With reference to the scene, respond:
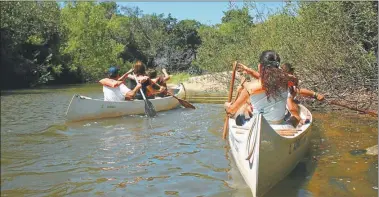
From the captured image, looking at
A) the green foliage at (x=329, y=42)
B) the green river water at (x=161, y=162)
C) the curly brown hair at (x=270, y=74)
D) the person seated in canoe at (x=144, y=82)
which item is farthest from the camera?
the person seated in canoe at (x=144, y=82)

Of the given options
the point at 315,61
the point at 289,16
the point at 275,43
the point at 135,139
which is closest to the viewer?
the point at 135,139

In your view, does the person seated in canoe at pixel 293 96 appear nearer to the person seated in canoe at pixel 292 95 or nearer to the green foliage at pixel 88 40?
the person seated in canoe at pixel 292 95

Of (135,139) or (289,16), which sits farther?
(289,16)

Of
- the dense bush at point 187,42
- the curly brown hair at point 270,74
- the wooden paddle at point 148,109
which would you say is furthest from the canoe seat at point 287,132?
the wooden paddle at point 148,109

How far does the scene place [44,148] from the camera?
6.81m

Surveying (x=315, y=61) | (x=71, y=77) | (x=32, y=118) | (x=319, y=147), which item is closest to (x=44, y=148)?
(x=32, y=118)

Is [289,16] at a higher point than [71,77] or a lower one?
higher

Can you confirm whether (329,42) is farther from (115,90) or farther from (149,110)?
(115,90)

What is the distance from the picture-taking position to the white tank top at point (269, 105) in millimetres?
5078

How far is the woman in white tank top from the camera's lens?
4902mm

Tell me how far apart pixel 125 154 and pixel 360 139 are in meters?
4.11

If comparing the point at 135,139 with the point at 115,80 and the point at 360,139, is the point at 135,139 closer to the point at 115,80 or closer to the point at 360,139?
the point at 115,80

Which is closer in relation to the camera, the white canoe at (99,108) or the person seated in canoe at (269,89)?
the person seated in canoe at (269,89)

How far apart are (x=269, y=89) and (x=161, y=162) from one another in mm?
2071
